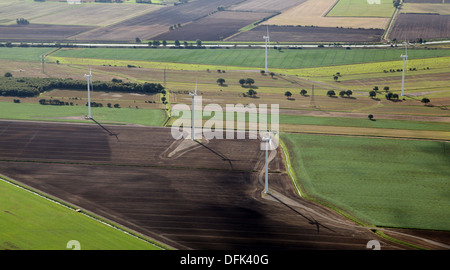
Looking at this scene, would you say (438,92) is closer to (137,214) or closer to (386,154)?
(386,154)

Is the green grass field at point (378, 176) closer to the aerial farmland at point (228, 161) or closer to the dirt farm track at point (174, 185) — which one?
the aerial farmland at point (228, 161)

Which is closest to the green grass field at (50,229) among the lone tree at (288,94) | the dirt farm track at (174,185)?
the dirt farm track at (174,185)

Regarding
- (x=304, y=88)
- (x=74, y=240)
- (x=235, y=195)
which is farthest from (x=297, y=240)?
(x=304, y=88)

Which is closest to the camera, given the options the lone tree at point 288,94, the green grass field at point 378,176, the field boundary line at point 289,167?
the green grass field at point 378,176

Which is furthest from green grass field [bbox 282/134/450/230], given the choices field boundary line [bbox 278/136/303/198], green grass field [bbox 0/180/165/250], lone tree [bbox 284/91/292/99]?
lone tree [bbox 284/91/292/99]

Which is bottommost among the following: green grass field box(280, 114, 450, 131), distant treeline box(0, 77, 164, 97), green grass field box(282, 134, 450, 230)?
green grass field box(282, 134, 450, 230)

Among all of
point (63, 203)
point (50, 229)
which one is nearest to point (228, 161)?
point (63, 203)

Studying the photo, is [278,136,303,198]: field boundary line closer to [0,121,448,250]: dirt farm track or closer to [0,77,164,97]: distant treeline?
[0,121,448,250]: dirt farm track
